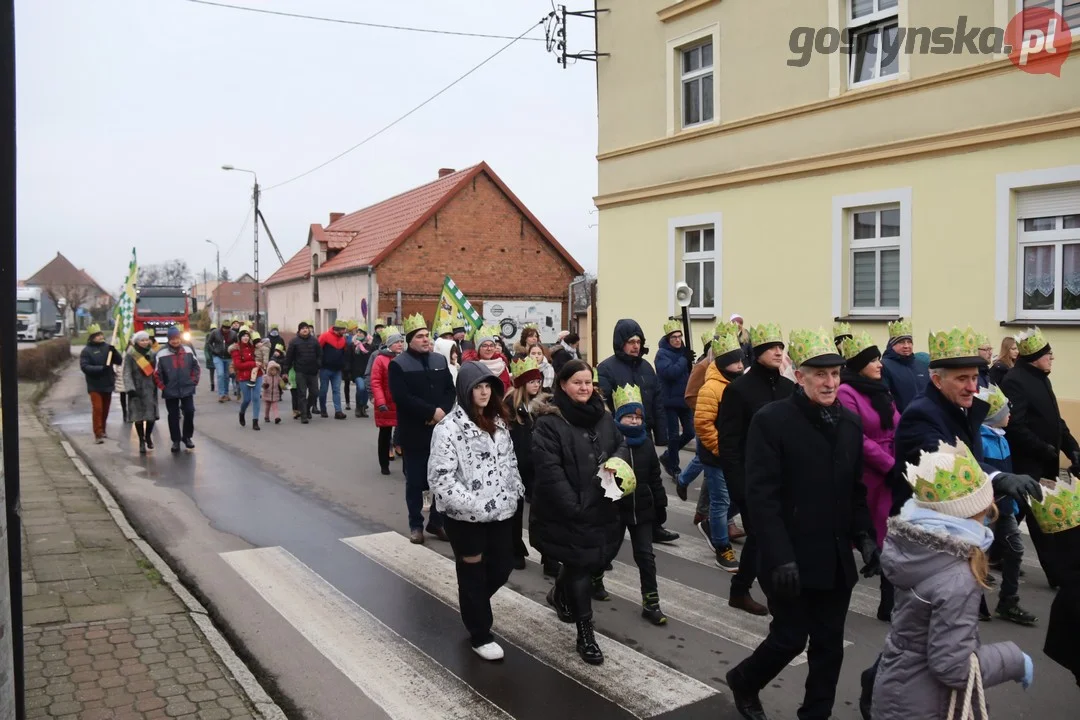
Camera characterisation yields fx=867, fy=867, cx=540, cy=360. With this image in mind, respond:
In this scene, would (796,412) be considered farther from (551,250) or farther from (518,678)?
(551,250)

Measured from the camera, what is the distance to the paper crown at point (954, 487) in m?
3.01

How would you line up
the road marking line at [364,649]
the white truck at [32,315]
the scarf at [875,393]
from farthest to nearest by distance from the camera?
the white truck at [32,315] → the scarf at [875,393] → the road marking line at [364,649]

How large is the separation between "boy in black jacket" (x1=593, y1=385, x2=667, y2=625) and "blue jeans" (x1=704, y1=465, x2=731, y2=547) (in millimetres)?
1284

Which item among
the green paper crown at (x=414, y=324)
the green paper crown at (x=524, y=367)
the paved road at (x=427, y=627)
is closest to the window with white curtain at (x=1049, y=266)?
the paved road at (x=427, y=627)

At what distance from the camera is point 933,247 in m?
12.2

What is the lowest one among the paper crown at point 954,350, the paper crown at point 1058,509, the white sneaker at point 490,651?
the white sneaker at point 490,651

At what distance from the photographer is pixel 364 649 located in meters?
5.20

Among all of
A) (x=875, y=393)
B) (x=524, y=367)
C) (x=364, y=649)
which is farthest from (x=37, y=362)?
(x=875, y=393)

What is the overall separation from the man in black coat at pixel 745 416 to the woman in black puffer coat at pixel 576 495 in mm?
1033

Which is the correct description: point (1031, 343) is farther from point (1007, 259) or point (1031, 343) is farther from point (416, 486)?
point (1007, 259)

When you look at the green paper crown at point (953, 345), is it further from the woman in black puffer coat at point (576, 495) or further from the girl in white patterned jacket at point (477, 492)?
the girl in white patterned jacket at point (477, 492)

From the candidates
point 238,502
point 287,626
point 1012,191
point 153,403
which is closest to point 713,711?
point 287,626

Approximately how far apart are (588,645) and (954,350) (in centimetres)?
260

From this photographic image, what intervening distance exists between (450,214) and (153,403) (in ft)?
71.2
